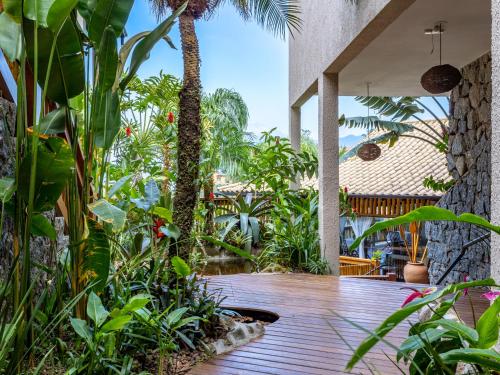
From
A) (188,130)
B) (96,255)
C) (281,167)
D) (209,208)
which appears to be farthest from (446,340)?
(209,208)

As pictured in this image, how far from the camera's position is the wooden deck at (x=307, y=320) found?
2986mm

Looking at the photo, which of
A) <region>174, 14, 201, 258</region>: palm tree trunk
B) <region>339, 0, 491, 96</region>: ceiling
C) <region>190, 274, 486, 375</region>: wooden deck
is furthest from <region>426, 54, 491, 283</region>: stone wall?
<region>174, 14, 201, 258</region>: palm tree trunk

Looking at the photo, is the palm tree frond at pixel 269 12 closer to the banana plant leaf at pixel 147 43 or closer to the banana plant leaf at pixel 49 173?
the banana plant leaf at pixel 147 43

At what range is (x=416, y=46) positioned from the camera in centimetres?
628

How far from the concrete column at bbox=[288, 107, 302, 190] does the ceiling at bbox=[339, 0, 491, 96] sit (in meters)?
1.03

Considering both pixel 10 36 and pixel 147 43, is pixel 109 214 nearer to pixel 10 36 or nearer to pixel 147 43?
pixel 10 36

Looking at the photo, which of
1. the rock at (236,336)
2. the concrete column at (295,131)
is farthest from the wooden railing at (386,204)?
the rock at (236,336)

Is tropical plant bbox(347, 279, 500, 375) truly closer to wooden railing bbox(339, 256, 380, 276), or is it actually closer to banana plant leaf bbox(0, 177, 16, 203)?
banana plant leaf bbox(0, 177, 16, 203)

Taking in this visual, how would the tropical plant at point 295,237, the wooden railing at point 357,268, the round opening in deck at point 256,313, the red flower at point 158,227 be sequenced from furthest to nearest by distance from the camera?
the wooden railing at point 357,268
the tropical plant at point 295,237
the round opening in deck at point 256,313
the red flower at point 158,227

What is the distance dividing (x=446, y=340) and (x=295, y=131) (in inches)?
305

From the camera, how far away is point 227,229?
800 centimetres

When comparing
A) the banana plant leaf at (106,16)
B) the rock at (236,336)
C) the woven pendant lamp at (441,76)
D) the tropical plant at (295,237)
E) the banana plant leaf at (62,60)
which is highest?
the woven pendant lamp at (441,76)

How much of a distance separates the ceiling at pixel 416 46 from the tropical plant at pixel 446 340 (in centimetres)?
421

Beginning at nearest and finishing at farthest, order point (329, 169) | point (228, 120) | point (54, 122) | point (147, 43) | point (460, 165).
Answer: point (54, 122), point (147, 43), point (329, 169), point (460, 165), point (228, 120)
